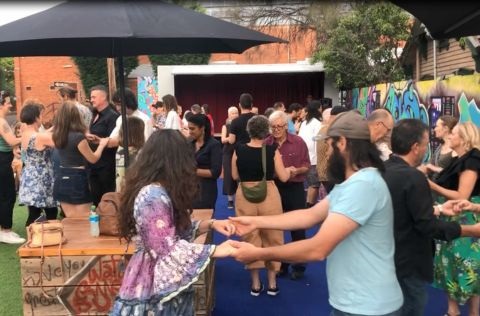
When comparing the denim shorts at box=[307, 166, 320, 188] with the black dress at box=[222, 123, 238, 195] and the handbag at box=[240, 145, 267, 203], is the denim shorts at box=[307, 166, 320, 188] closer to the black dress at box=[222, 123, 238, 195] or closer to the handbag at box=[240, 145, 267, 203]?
the black dress at box=[222, 123, 238, 195]

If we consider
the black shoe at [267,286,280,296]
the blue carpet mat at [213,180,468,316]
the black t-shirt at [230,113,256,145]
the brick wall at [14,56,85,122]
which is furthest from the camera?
the brick wall at [14,56,85,122]

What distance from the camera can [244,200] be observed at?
191 inches

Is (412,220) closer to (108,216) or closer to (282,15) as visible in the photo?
(108,216)

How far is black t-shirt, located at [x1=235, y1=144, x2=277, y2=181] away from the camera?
478cm

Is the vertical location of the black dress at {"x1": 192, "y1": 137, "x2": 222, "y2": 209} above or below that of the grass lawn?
above

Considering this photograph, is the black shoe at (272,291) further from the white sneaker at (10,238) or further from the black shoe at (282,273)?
the white sneaker at (10,238)

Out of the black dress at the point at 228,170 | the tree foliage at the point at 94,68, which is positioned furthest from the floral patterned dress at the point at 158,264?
the tree foliage at the point at 94,68

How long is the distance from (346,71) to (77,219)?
1395cm

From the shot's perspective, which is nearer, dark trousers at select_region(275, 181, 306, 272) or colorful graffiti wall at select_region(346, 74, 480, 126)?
dark trousers at select_region(275, 181, 306, 272)

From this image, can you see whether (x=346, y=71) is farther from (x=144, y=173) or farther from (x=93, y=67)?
(x=93, y=67)

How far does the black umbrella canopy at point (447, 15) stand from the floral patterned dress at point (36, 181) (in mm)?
4806

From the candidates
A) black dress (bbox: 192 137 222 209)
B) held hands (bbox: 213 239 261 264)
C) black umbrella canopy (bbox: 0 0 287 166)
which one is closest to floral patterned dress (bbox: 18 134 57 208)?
black dress (bbox: 192 137 222 209)

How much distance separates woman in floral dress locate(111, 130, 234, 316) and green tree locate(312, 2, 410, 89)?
14012 millimetres

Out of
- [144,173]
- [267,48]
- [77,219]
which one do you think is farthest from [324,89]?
[144,173]
